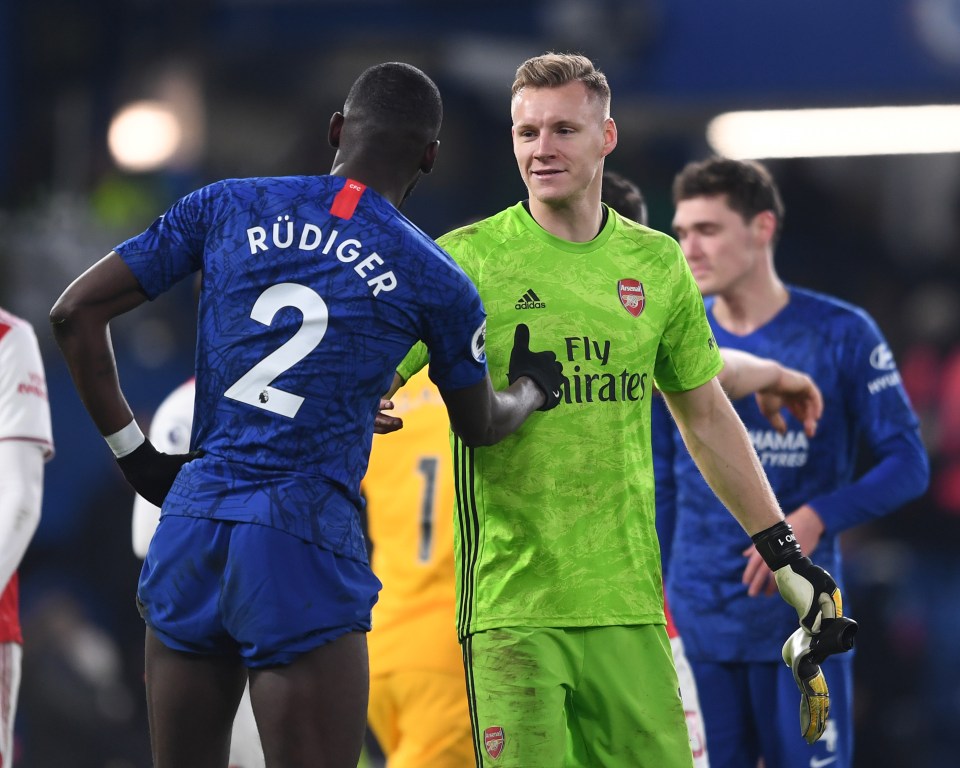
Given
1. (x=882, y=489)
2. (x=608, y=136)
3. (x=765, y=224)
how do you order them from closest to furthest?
(x=608, y=136), (x=882, y=489), (x=765, y=224)

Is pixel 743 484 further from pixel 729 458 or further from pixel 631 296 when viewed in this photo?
pixel 631 296

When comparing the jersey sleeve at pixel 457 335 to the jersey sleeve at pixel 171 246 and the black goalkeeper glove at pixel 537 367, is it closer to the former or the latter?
the black goalkeeper glove at pixel 537 367

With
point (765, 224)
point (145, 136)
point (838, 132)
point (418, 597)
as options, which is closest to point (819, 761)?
point (418, 597)

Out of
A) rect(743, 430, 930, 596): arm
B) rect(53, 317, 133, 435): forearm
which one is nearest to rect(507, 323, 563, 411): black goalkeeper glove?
rect(53, 317, 133, 435): forearm

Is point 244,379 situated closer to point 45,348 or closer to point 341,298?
point 341,298

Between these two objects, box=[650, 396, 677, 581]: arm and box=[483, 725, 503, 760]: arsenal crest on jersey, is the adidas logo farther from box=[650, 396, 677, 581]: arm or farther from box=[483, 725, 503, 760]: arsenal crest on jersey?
box=[650, 396, 677, 581]: arm

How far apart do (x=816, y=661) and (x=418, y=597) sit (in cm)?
142

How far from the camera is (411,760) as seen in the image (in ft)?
16.9

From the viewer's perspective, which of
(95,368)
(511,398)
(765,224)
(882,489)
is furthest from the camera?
(765,224)

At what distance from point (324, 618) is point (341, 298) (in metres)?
0.71

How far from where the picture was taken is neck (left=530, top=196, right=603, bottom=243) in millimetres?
4328

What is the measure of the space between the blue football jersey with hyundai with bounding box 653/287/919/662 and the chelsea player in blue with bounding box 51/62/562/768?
2.29 meters

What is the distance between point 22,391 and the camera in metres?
4.87

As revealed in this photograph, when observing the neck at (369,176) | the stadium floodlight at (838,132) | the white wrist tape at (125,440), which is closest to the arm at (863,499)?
the neck at (369,176)
